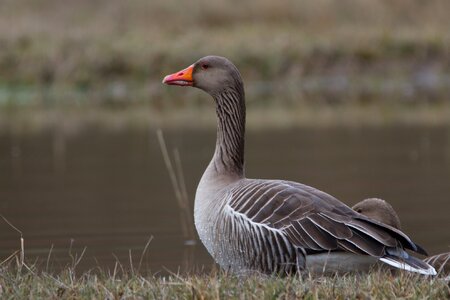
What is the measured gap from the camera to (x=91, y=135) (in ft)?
72.7

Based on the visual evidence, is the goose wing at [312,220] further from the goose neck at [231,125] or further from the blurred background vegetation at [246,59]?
the blurred background vegetation at [246,59]

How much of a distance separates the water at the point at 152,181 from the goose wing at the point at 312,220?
1049 mm

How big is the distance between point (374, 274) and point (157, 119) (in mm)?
18205

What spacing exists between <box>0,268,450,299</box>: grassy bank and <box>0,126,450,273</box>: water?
4.49ft

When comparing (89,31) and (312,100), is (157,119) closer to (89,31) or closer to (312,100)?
(312,100)

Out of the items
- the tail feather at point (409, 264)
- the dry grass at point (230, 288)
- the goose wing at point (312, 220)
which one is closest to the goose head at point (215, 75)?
the goose wing at point (312, 220)

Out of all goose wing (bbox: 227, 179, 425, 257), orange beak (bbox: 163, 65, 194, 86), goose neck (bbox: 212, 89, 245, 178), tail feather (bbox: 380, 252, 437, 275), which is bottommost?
tail feather (bbox: 380, 252, 437, 275)

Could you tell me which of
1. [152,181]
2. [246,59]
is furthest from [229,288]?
[246,59]

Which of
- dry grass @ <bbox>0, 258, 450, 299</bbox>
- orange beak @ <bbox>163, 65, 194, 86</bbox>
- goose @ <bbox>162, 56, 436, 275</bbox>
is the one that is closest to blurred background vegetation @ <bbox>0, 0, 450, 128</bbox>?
orange beak @ <bbox>163, 65, 194, 86</bbox>

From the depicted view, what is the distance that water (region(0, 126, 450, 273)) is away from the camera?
36.7 feet

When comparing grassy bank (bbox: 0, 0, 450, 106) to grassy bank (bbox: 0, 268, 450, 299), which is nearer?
grassy bank (bbox: 0, 268, 450, 299)

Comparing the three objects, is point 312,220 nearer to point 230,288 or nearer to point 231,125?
point 230,288

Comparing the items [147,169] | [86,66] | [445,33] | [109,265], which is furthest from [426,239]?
[445,33]

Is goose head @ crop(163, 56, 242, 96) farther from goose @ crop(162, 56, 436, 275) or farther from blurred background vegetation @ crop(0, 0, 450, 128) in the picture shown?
blurred background vegetation @ crop(0, 0, 450, 128)
